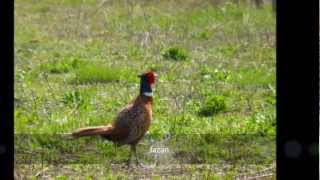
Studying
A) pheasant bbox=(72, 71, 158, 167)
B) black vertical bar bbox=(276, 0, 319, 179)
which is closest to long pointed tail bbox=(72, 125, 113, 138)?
pheasant bbox=(72, 71, 158, 167)

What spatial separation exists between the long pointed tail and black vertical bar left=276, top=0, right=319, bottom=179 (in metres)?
0.58

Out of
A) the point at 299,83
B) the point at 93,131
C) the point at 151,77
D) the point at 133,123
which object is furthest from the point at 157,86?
the point at 299,83

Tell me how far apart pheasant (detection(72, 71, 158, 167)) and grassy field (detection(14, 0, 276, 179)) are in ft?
0.07

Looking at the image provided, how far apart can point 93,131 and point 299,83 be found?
2.22 ft

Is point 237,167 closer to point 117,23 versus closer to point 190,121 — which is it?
point 190,121

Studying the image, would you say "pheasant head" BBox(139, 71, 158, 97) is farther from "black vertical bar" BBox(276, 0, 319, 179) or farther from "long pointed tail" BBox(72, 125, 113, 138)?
"black vertical bar" BBox(276, 0, 319, 179)

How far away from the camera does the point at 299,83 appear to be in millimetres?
2260

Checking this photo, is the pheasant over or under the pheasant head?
under

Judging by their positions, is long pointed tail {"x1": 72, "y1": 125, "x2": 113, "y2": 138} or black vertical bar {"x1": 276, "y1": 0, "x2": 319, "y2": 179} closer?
black vertical bar {"x1": 276, "y1": 0, "x2": 319, "y2": 179}

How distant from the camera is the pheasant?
2529 millimetres

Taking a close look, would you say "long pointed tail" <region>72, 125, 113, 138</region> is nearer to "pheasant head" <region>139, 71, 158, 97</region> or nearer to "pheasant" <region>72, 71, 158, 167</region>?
"pheasant" <region>72, 71, 158, 167</region>

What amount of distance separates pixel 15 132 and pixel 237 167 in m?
0.71
